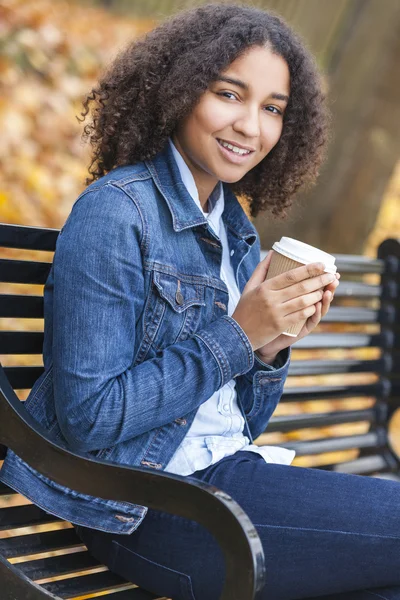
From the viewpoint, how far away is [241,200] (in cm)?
267

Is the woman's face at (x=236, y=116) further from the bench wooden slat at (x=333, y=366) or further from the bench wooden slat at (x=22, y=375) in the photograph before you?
the bench wooden slat at (x=333, y=366)

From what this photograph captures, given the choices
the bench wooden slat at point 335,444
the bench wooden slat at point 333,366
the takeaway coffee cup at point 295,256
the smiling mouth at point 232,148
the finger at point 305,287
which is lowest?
the bench wooden slat at point 335,444

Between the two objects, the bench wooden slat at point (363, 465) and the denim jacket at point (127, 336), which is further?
the bench wooden slat at point (363, 465)

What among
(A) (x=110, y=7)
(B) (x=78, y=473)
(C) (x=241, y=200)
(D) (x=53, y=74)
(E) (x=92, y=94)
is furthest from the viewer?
(A) (x=110, y=7)

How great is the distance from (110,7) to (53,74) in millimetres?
920

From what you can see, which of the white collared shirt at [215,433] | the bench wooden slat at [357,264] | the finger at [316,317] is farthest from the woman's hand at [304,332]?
the bench wooden slat at [357,264]

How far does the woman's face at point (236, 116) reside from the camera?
2.08 metres

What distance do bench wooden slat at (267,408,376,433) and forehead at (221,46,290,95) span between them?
1.21m

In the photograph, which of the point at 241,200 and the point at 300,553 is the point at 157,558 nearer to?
the point at 300,553

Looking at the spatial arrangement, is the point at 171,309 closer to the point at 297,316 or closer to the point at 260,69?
the point at 297,316

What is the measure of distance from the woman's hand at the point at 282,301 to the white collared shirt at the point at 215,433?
0.23 m

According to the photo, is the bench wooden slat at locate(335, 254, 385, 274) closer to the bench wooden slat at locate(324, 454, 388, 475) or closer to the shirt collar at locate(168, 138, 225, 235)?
the bench wooden slat at locate(324, 454, 388, 475)

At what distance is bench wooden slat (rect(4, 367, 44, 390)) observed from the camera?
221 centimetres

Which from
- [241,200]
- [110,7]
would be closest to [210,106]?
[241,200]
